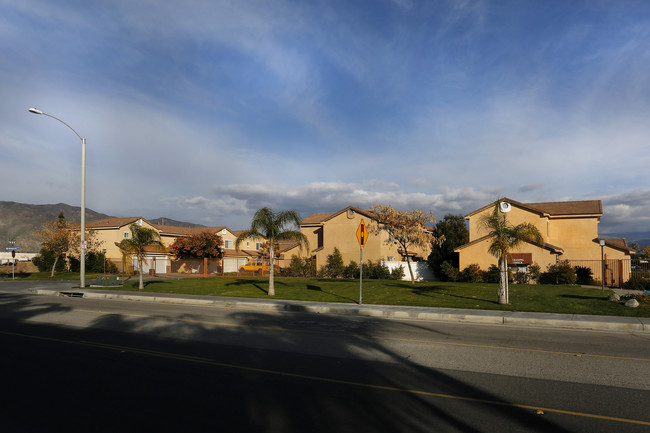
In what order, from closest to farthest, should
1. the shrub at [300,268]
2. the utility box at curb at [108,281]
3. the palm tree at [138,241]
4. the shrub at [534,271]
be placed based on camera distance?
1. the palm tree at [138,241]
2. the utility box at curb at [108,281]
3. the shrub at [534,271]
4. the shrub at [300,268]

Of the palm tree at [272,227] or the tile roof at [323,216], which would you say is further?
the tile roof at [323,216]

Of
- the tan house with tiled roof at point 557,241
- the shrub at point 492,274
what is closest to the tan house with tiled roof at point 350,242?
the tan house with tiled roof at point 557,241

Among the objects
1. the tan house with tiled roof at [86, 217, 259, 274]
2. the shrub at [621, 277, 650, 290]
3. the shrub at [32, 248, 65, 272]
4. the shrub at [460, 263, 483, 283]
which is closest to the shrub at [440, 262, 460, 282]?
the shrub at [460, 263, 483, 283]

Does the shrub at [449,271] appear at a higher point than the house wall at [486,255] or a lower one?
lower

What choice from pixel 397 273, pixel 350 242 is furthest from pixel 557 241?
pixel 350 242

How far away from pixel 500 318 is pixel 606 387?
295 inches

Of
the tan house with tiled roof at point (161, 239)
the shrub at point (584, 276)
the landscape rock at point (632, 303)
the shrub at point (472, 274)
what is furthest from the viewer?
the tan house with tiled roof at point (161, 239)

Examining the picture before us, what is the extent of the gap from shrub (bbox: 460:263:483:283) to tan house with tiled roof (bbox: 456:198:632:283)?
0.71m

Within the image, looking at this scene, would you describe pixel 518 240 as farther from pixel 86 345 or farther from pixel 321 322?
pixel 86 345

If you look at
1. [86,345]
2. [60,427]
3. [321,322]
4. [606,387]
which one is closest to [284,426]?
[60,427]

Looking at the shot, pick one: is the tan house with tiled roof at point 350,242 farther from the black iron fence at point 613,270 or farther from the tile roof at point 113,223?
the tile roof at point 113,223

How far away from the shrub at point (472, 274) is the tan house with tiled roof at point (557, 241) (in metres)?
0.71

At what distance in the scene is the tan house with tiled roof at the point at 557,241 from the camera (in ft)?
112

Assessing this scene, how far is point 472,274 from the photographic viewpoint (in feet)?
115
